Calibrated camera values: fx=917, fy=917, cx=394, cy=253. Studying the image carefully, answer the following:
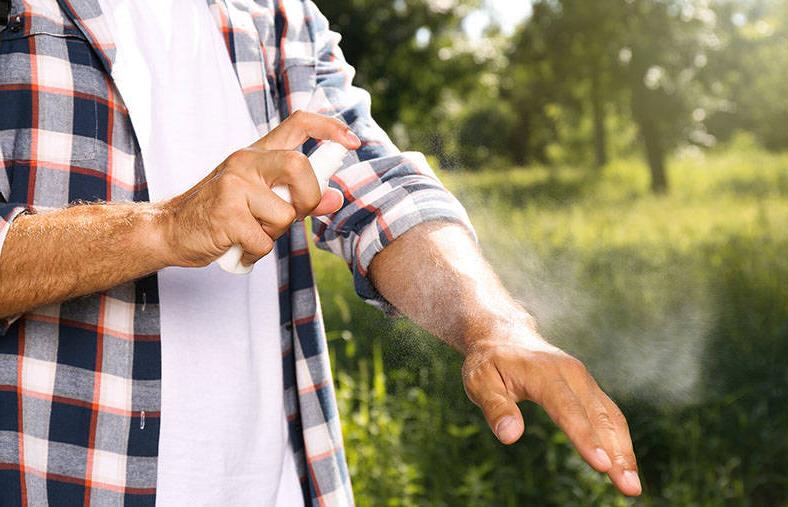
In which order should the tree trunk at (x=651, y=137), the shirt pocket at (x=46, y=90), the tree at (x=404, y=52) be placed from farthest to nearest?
the tree at (x=404, y=52)
the tree trunk at (x=651, y=137)
the shirt pocket at (x=46, y=90)

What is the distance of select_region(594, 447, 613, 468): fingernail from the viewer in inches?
30.3

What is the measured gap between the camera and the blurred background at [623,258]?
2.88 meters

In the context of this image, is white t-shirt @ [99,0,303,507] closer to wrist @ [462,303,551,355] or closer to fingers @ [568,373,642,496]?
wrist @ [462,303,551,355]

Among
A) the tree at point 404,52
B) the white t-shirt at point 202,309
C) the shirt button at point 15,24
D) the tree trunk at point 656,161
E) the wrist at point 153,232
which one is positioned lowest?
the tree at point 404,52

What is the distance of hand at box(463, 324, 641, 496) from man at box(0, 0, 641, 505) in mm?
10

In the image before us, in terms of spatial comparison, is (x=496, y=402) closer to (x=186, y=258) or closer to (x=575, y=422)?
(x=575, y=422)

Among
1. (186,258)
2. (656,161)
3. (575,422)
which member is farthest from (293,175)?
(656,161)

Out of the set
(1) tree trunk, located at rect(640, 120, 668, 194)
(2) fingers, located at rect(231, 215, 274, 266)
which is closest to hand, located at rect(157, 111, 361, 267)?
(2) fingers, located at rect(231, 215, 274, 266)

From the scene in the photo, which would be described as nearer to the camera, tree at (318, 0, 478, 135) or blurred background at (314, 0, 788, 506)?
blurred background at (314, 0, 788, 506)

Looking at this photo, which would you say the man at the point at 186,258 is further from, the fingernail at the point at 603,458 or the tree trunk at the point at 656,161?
the tree trunk at the point at 656,161

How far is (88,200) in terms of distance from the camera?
43.3 inches

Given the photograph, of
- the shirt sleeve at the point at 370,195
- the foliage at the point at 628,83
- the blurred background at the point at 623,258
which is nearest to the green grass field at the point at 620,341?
the blurred background at the point at 623,258

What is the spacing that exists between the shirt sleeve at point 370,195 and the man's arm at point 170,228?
0.21 m

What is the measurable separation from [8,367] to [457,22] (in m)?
6.39
